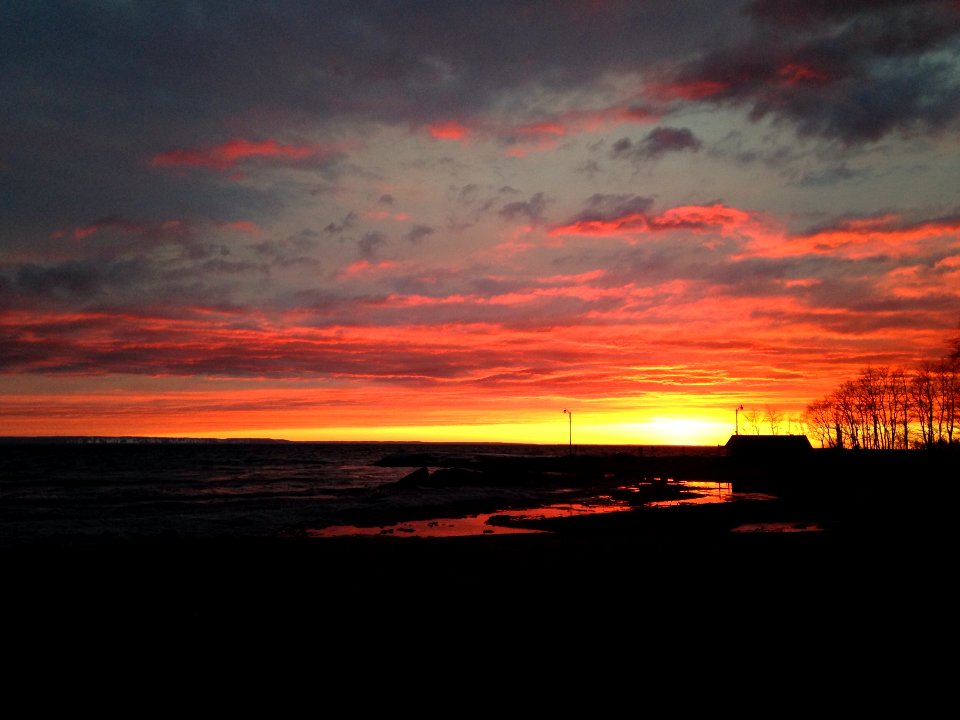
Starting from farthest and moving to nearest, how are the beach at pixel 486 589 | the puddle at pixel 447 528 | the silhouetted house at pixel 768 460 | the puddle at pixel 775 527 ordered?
1. the silhouetted house at pixel 768 460
2. the puddle at pixel 447 528
3. the puddle at pixel 775 527
4. the beach at pixel 486 589

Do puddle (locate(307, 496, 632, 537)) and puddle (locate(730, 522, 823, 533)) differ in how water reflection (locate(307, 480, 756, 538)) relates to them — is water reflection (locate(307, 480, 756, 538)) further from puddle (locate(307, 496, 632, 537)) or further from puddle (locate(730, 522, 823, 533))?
puddle (locate(730, 522, 823, 533))

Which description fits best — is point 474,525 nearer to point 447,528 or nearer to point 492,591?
point 447,528

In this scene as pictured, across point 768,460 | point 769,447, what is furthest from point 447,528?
point 769,447

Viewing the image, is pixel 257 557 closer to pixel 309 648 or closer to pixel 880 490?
pixel 309 648

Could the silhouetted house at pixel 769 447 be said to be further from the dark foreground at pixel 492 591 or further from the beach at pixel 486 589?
the dark foreground at pixel 492 591

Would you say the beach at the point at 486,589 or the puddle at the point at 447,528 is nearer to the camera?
the beach at the point at 486,589

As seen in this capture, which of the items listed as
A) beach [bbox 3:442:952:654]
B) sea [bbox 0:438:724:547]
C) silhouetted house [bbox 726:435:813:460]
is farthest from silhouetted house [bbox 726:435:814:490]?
beach [bbox 3:442:952:654]

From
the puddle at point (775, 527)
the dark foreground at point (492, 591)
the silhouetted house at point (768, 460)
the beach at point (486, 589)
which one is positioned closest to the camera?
the dark foreground at point (492, 591)

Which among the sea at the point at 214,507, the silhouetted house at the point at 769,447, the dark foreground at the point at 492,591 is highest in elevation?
the silhouetted house at the point at 769,447

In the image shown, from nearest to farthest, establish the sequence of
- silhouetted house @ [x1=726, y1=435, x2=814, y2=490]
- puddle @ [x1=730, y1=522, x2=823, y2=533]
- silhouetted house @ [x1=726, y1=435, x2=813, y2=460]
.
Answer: puddle @ [x1=730, y1=522, x2=823, y2=533] < silhouetted house @ [x1=726, y1=435, x2=814, y2=490] < silhouetted house @ [x1=726, y1=435, x2=813, y2=460]

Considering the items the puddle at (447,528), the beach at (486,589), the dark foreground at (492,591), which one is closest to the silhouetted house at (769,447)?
the puddle at (447,528)

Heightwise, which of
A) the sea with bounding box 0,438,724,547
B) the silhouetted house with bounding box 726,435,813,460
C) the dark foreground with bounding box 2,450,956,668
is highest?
the silhouetted house with bounding box 726,435,813,460

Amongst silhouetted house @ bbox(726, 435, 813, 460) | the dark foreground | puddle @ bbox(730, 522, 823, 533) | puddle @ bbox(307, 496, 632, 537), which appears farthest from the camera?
silhouetted house @ bbox(726, 435, 813, 460)

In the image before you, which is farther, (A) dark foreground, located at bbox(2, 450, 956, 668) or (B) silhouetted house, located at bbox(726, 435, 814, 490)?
(B) silhouetted house, located at bbox(726, 435, 814, 490)
